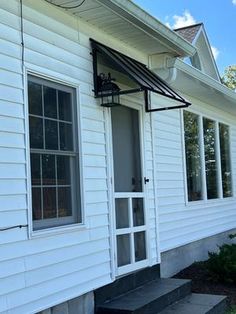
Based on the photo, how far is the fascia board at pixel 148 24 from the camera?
5559 mm

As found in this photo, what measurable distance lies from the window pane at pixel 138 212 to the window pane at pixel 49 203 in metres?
1.73

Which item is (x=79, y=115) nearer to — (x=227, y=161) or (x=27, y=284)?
Answer: (x=27, y=284)

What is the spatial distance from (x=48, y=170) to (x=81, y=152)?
0.56m

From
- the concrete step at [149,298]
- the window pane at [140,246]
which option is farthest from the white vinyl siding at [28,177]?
the window pane at [140,246]

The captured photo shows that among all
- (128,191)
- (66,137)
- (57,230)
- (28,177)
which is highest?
(66,137)

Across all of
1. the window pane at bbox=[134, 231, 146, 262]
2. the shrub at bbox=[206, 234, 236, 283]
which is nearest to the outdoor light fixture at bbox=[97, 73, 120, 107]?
the window pane at bbox=[134, 231, 146, 262]

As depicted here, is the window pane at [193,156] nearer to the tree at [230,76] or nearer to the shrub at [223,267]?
the shrub at [223,267]

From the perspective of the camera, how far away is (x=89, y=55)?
5.99 metres

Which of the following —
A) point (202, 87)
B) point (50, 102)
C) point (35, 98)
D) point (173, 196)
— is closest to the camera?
point (35, 98)

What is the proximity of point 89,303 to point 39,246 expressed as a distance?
43.6 inches

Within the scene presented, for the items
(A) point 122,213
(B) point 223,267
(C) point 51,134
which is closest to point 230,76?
(B) point 223,267

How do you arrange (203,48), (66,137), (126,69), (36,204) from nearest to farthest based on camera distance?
(36,204) → (66,137) → (126,69) → (203,48)

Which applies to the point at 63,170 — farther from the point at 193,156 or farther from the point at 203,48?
the point at 203,48

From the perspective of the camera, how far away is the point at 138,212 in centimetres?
688
